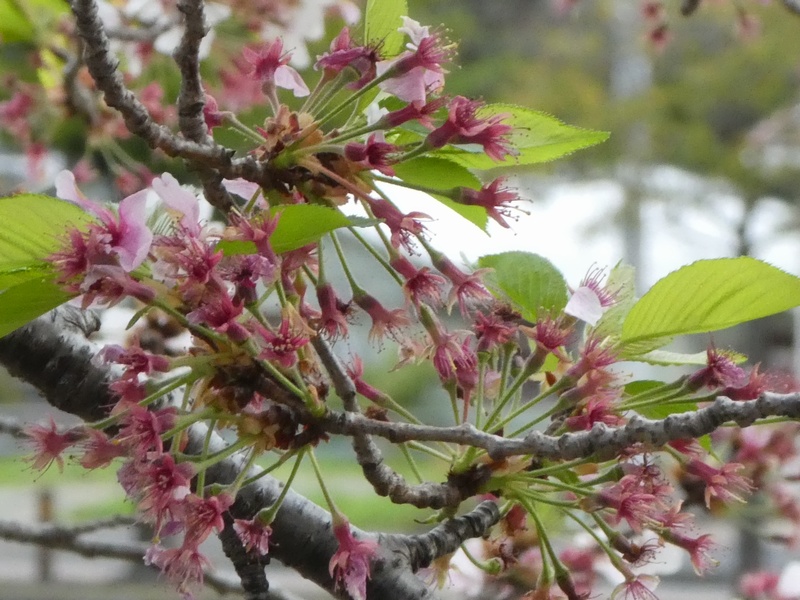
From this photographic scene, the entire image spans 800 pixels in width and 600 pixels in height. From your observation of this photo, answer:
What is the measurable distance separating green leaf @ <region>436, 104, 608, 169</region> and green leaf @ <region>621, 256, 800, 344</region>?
0.08m

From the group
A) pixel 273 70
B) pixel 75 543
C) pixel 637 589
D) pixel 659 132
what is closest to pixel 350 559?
pixel 637 589

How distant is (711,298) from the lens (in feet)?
1.39

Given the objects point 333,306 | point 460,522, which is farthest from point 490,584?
point 333,306

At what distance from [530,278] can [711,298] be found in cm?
10

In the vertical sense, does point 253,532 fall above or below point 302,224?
below

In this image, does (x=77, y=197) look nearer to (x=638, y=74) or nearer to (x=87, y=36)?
(x=87, y=36)

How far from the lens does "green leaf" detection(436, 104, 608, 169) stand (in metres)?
0.45

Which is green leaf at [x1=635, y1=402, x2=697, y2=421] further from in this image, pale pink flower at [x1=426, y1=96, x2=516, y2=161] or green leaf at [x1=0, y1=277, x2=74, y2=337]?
green leaf at [x1=0, y1=277, x2=74, y2=337]

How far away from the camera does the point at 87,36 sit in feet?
1.35

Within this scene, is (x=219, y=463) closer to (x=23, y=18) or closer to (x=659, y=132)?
(x=23, y=18)

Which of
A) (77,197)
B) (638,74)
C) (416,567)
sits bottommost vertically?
(638,74)

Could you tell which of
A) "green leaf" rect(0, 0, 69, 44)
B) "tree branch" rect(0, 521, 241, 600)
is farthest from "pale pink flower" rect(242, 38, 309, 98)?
"green leaf" rect(0, 0, 69, 44)

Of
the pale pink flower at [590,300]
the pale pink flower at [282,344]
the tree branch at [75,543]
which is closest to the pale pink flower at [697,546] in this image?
the pale pink flower at [590,300]

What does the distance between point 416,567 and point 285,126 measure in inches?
10.1
